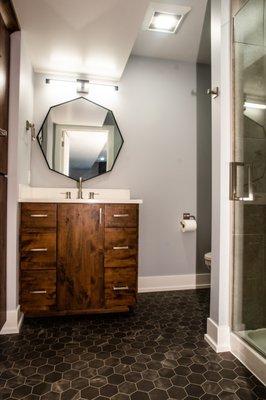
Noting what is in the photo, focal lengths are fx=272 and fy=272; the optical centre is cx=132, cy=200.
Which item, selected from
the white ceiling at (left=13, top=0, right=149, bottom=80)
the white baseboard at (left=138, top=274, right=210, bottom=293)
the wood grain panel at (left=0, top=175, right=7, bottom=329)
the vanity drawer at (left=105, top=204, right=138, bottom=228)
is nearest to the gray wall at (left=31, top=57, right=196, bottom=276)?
the white baseboard at (left=138, top=274, right=210, bottom=293)

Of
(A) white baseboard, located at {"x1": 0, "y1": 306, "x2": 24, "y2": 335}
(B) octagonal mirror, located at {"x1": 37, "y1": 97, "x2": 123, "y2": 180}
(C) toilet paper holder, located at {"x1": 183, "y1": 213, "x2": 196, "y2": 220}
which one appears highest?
(B) octagonal mirror, located at {"x1": 37, "y1": 97, "x2": 123, "y2": 180}

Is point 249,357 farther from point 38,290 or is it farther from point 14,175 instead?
point 14,175

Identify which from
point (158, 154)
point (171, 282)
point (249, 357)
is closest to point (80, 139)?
point (158, 154)

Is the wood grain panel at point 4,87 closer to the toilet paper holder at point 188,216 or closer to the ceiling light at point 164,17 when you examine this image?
the ceiling light at point 164,17

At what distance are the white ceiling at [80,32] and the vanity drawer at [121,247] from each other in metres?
1.44

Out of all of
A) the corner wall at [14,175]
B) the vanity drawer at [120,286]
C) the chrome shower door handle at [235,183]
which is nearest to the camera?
the chrome shower door handle at [235,183]

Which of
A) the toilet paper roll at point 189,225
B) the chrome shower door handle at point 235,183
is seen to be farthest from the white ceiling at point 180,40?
the toilet paper roll at point 189,225

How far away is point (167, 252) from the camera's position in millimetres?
2812

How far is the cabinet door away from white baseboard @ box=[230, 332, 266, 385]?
3.20 feet

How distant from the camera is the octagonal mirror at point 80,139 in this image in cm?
260

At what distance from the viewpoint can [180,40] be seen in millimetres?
2502

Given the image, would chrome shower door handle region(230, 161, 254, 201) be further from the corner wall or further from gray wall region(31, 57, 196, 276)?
the corner wall

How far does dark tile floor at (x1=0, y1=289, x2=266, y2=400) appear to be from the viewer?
4.23ft

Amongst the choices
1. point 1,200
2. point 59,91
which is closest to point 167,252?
point 1,200
